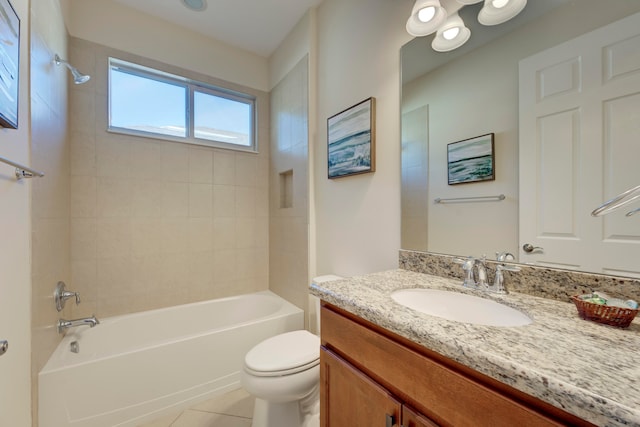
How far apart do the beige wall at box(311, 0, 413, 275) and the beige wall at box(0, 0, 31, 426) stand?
157cm

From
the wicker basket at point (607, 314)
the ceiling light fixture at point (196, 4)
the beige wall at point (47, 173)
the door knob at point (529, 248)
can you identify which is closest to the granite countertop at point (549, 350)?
the wicker basket at point (607, 314)

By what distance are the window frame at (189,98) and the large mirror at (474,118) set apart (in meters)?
1.77

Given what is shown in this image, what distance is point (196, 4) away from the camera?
6.29 ft

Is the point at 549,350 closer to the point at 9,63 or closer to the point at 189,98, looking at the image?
the point at 9,63

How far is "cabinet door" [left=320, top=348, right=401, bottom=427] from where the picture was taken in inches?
27.3

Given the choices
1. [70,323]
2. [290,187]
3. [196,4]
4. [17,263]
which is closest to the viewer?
[17,263]

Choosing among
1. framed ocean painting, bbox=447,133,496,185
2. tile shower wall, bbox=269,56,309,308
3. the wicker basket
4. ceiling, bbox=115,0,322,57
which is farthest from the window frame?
the wicker basket

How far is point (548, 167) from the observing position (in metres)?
0.86

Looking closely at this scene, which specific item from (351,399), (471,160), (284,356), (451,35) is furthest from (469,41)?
(284,356)

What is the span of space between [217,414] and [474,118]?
2.15 meters

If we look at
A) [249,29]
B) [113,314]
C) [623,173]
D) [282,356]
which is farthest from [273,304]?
[249,29]

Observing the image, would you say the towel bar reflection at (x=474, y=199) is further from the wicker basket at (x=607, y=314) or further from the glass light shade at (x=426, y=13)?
the glass light shade at (x=426, y=13)

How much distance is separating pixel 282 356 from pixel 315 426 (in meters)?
0.45

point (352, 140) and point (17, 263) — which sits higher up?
point (352, 140)
